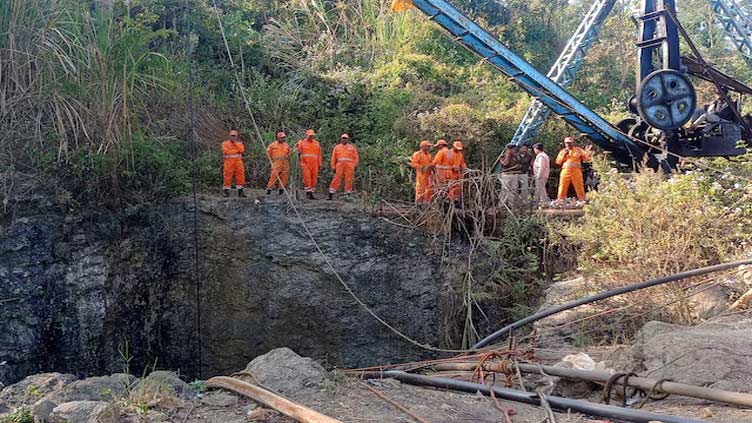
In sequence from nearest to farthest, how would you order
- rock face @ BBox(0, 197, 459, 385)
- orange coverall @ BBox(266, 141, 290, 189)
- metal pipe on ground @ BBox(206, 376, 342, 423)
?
metal pipe on ground @ BBox(206, 376, 342, 423) → rock face @ BBox(0, 197, 459, 385) → orange coverall @ BBox(266, 141, 290, 189)

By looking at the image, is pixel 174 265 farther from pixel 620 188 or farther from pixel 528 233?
pixel 620 188

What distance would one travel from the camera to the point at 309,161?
11148mm

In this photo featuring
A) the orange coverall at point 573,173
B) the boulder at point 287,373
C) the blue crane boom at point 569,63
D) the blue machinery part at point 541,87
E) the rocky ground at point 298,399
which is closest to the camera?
the rocky ground at point 298,399

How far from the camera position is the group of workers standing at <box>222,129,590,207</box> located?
10.7m

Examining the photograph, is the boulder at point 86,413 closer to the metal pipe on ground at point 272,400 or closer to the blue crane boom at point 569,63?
the metal pipe on ground at point 272,400

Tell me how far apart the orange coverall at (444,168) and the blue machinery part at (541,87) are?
180cm

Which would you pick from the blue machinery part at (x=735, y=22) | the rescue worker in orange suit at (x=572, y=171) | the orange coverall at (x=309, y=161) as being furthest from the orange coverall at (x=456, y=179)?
the blue machinery part at (x=735, y=22)

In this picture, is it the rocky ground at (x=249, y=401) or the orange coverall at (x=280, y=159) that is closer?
the rocky ground at (x=249, y=401)

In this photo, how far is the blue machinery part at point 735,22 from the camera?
1244 cm

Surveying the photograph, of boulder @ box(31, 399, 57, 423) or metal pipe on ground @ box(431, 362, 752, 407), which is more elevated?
metal pipe on ground @ box(431, 362, 752, 407)

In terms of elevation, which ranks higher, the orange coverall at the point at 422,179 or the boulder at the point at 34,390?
the orange coverall at the point at 422,179

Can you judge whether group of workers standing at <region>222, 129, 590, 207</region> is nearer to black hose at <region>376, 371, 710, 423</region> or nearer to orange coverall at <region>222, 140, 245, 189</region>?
orange coverall at <region>222, 140, 245, 189</region>

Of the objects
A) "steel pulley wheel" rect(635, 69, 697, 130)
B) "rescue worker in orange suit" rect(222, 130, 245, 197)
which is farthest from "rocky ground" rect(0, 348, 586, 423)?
"steel pulley wheel" rect(635, 69, 697, 130)

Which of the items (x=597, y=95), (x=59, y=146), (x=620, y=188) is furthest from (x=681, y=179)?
(x=597, y=95)
